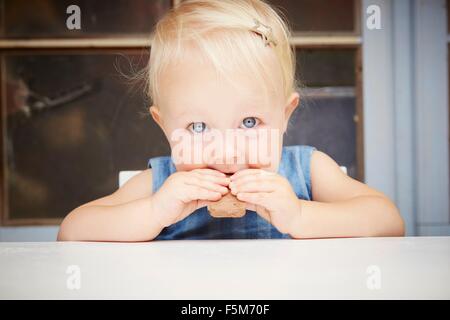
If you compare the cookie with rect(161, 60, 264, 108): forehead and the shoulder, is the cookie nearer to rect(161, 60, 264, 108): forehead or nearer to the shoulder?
rect(161, 60, 264, 108): forehead

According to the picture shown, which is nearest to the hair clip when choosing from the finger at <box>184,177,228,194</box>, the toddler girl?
the toddler girl

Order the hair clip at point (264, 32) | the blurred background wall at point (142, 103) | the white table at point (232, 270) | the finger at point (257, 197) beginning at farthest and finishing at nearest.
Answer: the blurred background wall at point (142, 103) → the hair clip at point (264, 32) → the finger at point (257, 197) → the white table at point (232, 270)

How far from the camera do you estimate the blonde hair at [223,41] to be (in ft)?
2.17

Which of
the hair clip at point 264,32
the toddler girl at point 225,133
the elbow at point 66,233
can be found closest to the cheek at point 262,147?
the toddler girl at point 225,133

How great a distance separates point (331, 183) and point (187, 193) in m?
0.28

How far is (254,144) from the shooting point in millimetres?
639

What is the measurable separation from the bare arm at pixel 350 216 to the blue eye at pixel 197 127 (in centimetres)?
14

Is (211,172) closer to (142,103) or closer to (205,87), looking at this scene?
(205,87)

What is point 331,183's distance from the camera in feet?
2.64

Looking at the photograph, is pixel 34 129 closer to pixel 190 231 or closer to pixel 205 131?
pixel 190 231

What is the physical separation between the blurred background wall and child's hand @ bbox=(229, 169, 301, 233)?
575mm

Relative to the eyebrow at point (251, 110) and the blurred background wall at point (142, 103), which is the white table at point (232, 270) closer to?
the eyebrow at point (251, 110)

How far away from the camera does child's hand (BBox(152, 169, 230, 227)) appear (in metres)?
0.59
